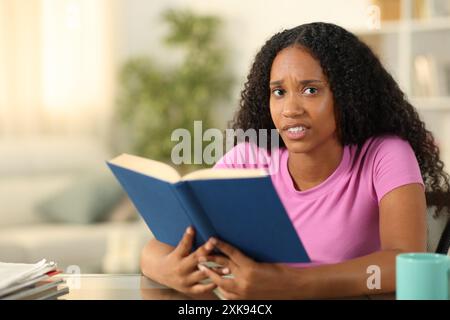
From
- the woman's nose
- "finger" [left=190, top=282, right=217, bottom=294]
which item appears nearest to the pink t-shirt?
the woman's nose

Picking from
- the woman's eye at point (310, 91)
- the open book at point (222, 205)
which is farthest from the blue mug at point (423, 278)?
the woman's eye at point (310, 91)

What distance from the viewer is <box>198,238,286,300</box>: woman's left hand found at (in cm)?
93

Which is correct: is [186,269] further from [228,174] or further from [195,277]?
[228,174]

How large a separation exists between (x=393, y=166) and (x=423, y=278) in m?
0.42

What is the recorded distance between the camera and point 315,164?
1.36 meters

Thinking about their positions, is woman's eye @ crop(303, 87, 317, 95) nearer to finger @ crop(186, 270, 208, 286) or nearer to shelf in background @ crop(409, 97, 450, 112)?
finger @ crop(186, 270, 208, 286)

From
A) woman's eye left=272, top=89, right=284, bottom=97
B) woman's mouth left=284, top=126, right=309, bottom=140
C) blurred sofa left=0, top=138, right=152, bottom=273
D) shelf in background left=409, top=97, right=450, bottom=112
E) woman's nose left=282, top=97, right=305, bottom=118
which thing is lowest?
blurred sofa left=0, top=138, right=152, bottom=273

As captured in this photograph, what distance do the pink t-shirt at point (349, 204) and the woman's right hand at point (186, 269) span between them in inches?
12.7

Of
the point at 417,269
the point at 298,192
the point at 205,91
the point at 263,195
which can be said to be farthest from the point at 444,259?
the point at 205,91

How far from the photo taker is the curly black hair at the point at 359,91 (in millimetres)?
1297

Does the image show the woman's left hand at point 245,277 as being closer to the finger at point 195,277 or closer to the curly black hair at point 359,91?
the finger at point 195,277

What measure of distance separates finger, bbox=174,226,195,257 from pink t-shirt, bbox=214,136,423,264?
0.32 metres

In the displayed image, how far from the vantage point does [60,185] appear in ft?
12.1

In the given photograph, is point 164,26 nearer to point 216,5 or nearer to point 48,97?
point 216,5
